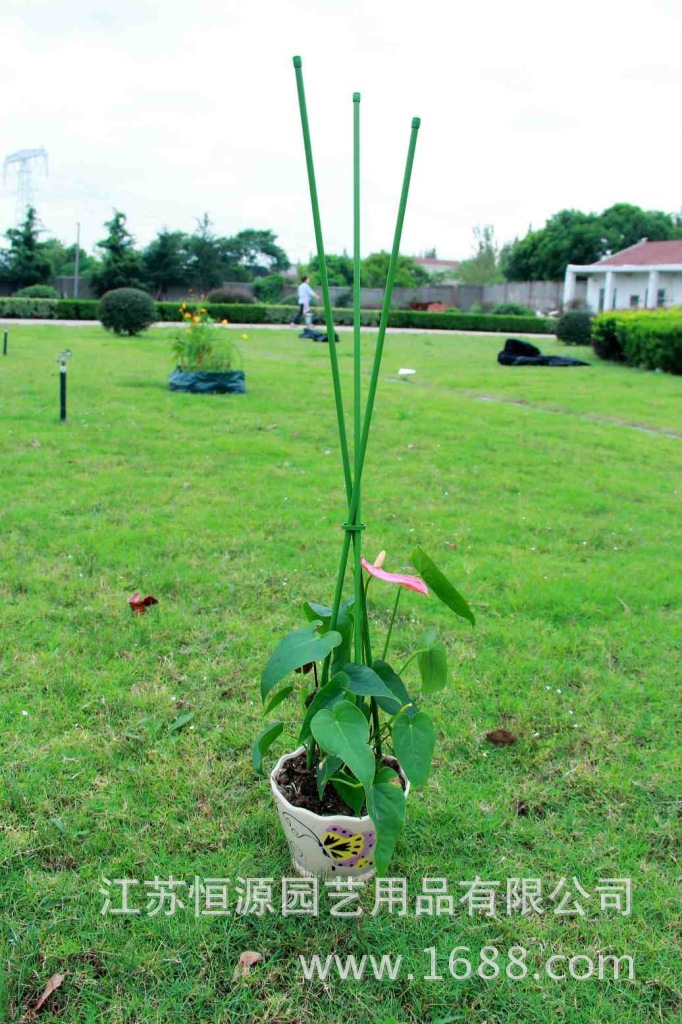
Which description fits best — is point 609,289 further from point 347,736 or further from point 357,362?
point 347,736

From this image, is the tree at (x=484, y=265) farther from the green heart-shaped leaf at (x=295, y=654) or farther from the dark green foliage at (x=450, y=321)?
the green heart-shaped leaf at (x=295, y=654)

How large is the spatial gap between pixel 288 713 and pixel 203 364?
6919 mm

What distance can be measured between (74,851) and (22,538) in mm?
2132

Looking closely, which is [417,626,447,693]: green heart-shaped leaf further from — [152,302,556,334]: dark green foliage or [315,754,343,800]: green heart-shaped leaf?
[152,302,556,334]: dark green foliage

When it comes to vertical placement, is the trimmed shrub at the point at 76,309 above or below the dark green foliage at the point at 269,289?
below

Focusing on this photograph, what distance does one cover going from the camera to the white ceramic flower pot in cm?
162

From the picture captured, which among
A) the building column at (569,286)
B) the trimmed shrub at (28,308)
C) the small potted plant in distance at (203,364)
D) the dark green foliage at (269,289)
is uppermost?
the building column at (569,286)

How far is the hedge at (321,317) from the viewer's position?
23.4 metres

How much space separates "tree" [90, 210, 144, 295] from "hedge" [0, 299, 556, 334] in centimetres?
642

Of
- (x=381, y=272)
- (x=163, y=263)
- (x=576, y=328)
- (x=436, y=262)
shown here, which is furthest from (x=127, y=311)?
(x=436, y=262)

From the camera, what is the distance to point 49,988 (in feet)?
4.68

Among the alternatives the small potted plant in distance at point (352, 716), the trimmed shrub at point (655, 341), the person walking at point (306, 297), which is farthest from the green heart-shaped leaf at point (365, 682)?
the person walking at point (306, 297)

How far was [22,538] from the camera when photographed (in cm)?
363

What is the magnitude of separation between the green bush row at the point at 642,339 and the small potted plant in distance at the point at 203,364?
25.7 ft
